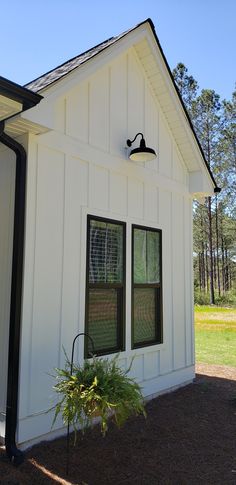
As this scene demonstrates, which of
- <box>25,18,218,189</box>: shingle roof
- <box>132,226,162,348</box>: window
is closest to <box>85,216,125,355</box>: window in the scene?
→ <box>132,226,162,348</box>: window

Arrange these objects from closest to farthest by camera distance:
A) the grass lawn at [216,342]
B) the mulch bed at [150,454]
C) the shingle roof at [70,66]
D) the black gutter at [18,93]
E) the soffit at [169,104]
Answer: the black gutter at [18,93] → the mulch bed at [150,454] → the shingle roof at [70,66] → the soffit at [169,104] → the grass lawn at [216,342]

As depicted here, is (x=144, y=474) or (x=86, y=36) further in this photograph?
(x=86, y=36)

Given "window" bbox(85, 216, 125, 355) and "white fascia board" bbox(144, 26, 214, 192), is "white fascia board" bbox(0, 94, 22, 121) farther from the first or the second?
"white fascia board" bbox(144, 26, 214, 192)

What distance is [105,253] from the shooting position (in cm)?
470

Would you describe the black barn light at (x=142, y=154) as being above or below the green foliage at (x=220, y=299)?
above

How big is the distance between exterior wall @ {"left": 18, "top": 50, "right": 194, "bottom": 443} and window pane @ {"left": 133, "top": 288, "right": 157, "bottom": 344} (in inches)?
8.2

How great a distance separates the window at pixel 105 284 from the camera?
14.7 feet

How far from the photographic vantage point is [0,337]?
12.3 feet

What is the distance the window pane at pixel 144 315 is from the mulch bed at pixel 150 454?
938mm

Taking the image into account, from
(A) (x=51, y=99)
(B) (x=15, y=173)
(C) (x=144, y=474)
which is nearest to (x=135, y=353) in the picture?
(C) (x=144, y=474)

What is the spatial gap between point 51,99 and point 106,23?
3.50 m

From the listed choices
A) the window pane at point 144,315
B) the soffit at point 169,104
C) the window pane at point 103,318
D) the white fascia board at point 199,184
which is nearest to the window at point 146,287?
the window pane at point 144,315

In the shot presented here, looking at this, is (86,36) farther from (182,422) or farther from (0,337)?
(182,422)

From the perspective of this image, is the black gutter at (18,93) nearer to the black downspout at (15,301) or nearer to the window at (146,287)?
the black downspout at (15,301)
